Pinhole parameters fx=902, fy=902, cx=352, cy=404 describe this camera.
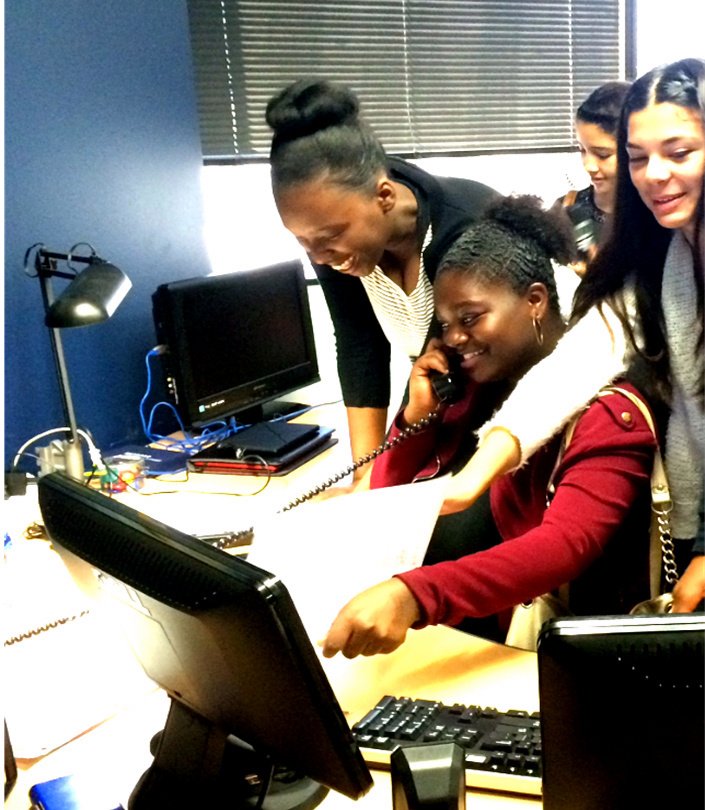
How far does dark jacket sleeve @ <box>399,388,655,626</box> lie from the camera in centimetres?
108

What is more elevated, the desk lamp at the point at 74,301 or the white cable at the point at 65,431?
the desk lamp at the point at 74,301

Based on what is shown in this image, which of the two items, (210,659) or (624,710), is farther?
(210,659)

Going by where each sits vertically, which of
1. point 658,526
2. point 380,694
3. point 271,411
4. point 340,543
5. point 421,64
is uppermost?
point 421,64

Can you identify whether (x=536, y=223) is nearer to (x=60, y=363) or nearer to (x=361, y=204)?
(x=361, y=204)

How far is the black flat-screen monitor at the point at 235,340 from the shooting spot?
86.3 inches

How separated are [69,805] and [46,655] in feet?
1.29

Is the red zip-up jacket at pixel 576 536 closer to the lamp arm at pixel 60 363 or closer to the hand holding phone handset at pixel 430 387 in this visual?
the hand holding phone handset at pixel 430 387

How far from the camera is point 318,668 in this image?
0.68 meters

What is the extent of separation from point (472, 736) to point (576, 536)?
0.33 meters

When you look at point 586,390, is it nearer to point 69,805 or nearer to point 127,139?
point 69,805

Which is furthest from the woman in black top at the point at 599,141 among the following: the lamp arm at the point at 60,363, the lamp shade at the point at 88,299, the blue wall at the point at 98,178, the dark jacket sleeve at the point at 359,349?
the lamp arm at the point at 60,363

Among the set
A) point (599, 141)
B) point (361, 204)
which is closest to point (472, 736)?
point (361, 204)

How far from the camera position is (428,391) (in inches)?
65.1

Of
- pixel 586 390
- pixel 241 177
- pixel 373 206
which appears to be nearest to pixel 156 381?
A: pixel 241 177
